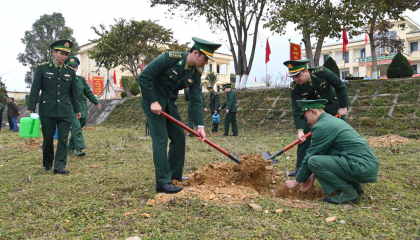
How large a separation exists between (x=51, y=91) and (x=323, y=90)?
424 cm

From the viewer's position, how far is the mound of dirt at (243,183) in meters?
3.43

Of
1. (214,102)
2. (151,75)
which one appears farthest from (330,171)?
(214,102)

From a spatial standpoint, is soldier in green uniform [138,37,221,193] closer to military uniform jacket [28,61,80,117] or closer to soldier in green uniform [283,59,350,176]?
soldier in green uniform [283,59,350,176]

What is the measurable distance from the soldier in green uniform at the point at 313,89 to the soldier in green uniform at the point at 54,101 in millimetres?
3512

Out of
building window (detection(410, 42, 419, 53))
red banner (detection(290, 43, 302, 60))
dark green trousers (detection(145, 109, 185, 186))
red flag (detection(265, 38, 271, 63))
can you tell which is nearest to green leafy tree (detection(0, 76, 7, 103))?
red flag (detection(265, 38, 271, 63))

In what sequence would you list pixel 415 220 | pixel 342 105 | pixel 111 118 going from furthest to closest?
pixel 111 118, pixel 342 105, pixel 415 220

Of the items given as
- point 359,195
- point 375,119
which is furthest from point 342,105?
point 375,119

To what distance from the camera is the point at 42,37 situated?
3762 cm

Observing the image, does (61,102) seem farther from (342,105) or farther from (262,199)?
Result: (342,105)

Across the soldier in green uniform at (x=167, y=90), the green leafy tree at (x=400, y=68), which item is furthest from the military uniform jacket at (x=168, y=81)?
the green leafy tree at (x=400, y=68)

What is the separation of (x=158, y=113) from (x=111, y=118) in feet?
55.7

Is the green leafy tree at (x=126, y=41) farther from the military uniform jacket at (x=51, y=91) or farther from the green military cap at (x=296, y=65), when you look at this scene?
the green military cap at (x=296, y=65)

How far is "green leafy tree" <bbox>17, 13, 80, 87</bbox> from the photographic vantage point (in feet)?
120

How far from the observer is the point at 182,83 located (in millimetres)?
3660
